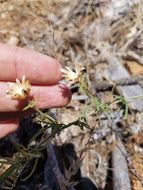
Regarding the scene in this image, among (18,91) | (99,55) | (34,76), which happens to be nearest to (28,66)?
(34,76)

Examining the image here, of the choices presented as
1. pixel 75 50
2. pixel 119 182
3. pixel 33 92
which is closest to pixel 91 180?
pixel 119 182

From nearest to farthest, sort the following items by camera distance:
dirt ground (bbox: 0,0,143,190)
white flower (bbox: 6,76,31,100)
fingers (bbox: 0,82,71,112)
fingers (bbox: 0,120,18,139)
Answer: white flower (bbox: 6,76,31,100) → fingers (bbox: 0,82,71,112) → fingers (bbox: 0,120,18,139) → dirt ground (bbox: 0,0,143,190)

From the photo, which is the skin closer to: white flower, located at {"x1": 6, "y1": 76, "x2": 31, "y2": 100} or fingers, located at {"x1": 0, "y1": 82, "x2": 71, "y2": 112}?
fingers, located at {"x1": 0, "y1": 82, "x2": 71, "y2": 112}

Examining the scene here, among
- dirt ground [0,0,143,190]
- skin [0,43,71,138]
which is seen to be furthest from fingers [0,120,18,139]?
dirt ground [0,0,143,190]

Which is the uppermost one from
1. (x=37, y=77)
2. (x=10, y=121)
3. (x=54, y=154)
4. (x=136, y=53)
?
(x=136, y=53)

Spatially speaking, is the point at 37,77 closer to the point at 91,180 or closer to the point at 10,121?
the point at 10,121

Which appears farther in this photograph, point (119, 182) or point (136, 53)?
point (136, 53)
